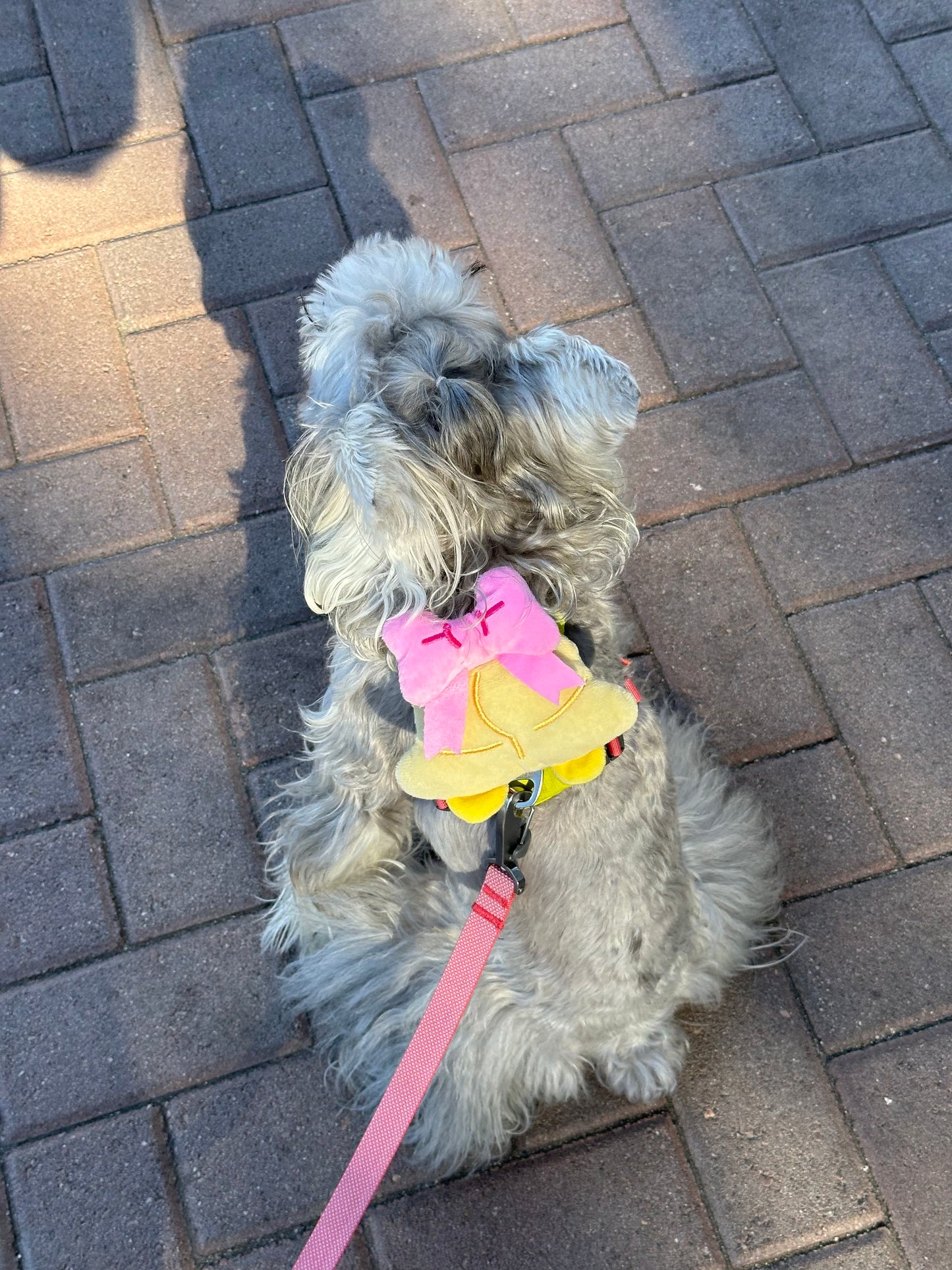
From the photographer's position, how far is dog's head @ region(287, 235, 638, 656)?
148 cm

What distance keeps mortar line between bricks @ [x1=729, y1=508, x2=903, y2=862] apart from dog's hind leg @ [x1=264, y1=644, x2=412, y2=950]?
1.09m

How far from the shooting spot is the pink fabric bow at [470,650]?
1560mm

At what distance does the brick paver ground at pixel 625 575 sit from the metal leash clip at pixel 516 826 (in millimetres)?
829

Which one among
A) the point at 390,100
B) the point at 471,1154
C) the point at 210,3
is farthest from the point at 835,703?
the point at 210,3

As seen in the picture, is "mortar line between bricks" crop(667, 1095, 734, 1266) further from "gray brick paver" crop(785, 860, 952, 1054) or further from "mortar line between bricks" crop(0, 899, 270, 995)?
"mortar line between bricks" crop(0, 899, 270, 995)

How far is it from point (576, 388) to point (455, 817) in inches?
31.8

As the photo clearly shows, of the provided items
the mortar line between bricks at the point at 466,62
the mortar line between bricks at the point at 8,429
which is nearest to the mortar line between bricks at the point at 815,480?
the mortar line between bricks at the point at 466,62

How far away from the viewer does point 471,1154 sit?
2.23 m

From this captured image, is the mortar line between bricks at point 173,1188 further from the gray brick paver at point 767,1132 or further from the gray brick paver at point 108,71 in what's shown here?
the gray brick paver at point 108,71

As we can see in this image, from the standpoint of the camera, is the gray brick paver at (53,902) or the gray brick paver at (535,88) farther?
the gray brick paver at (535,88)

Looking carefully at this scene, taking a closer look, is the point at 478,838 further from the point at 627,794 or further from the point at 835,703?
the point at 835,703

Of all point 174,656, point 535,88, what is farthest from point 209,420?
point 535,88

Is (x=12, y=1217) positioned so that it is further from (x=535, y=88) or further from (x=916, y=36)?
(x=916, y=36)

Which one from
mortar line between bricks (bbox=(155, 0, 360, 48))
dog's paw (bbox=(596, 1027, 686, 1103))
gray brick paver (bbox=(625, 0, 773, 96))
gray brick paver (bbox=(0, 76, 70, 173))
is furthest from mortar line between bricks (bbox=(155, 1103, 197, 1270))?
gray brick paver (bbox=(625, 0, 773, 96))
